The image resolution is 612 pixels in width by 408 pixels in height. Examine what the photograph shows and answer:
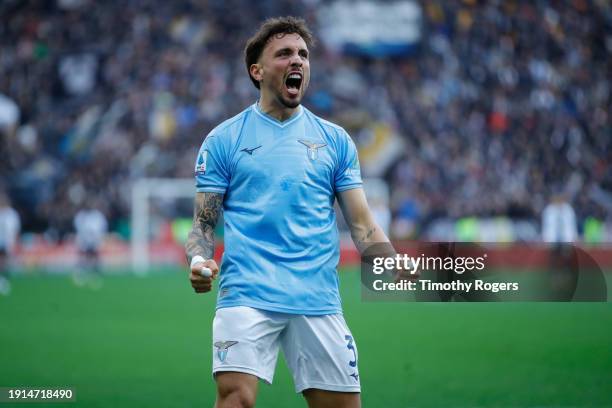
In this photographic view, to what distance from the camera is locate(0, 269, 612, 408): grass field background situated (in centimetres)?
790

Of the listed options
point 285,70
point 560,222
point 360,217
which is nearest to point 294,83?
Answer: point 285,70

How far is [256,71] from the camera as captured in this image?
4.70m

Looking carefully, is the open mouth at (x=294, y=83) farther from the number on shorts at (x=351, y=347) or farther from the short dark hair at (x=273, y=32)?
the number on shorts at (x=351, y=347)

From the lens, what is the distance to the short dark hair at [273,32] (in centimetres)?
461

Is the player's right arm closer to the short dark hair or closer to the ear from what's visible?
the ear

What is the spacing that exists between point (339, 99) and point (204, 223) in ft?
88.9

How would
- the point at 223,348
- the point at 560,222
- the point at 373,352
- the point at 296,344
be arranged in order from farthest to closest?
the point at 560,222 < the point at 373,352 < the point at 296,344 < the point at 223,348

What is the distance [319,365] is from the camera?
4352mm

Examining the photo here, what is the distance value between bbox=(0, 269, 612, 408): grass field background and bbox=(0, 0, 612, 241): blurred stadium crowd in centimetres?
1117

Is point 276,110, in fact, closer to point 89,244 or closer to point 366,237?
point 366,237

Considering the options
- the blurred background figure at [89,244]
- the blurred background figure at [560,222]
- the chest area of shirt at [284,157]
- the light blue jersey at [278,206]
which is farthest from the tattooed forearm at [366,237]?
the blurred background figure at [89,244]

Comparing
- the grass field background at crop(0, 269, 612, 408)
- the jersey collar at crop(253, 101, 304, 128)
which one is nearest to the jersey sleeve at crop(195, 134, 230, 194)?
the jersey collar at crop(253, 101, 304, 128)

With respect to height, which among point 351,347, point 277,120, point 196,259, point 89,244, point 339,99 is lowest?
point 351,347

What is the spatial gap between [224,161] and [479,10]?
97.8ft
